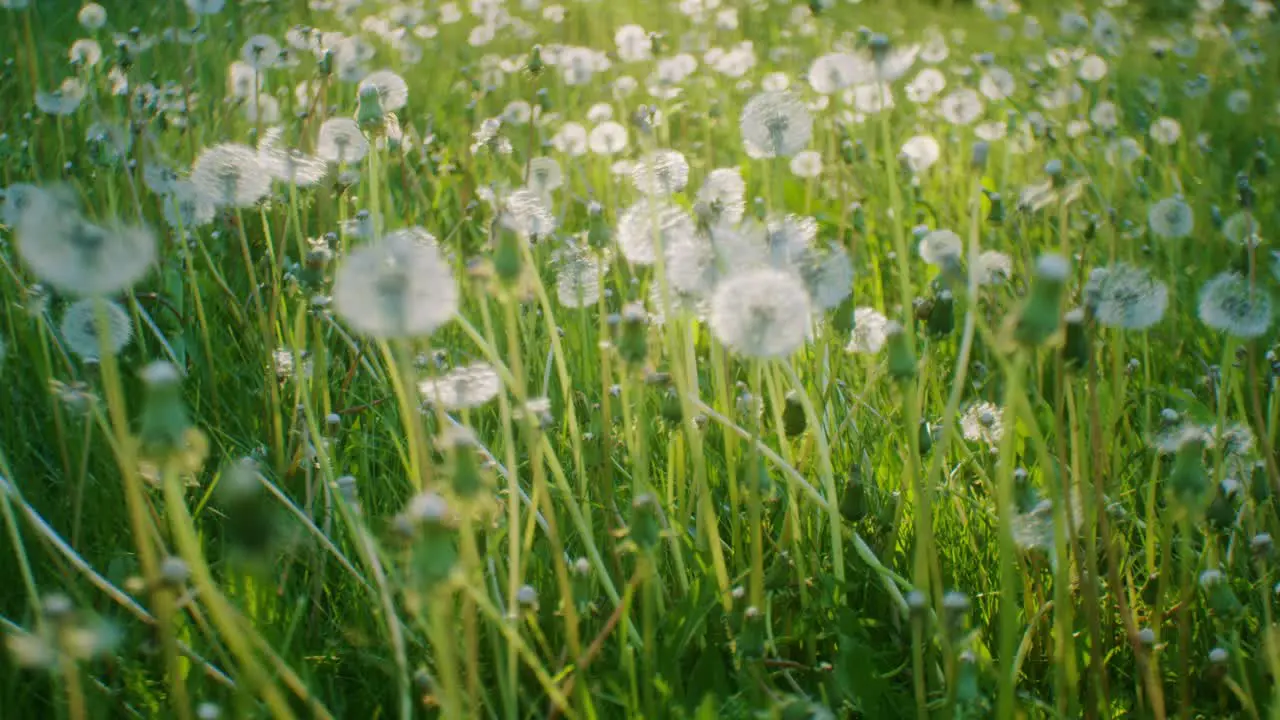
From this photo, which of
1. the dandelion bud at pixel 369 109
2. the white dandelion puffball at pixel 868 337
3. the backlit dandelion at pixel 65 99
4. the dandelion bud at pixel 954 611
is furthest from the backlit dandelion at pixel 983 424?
the backlit dandelion at pixel 65 99

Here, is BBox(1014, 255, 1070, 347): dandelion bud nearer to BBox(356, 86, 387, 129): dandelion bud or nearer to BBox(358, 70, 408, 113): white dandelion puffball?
BBox(356, 86, 387, 129): dandelion bud

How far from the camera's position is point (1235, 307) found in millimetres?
1366

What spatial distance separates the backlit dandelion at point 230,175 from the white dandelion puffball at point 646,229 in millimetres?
494

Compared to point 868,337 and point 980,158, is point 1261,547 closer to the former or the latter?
point 980,158

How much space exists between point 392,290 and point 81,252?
0.23 meters

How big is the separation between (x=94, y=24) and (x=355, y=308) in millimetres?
2753

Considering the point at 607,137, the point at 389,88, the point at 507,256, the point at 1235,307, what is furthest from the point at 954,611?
the point at 607,137

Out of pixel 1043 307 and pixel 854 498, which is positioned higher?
pixel 1043 307

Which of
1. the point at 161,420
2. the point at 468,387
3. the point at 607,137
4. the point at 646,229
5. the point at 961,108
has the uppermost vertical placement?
the point at 161,420

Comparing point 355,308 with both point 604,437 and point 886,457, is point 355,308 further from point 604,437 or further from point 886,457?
point 886,457

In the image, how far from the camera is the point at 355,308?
0.74 metres

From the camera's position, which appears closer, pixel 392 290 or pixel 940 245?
pixel 392 290

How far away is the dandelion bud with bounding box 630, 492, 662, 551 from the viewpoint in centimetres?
88

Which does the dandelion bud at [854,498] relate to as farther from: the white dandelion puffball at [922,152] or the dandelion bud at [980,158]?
the white dandelion puffball at [922,152]
